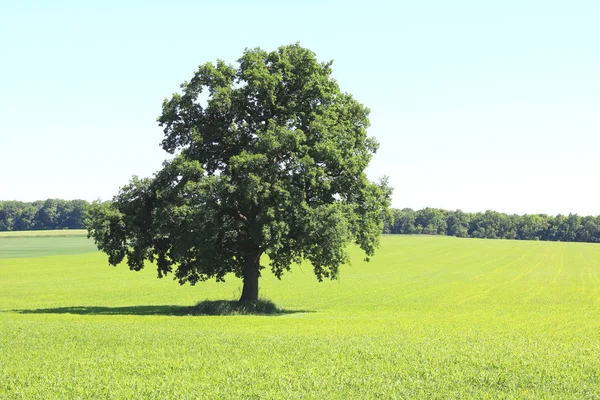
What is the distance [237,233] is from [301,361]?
70.4 feet

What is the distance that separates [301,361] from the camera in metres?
20.8

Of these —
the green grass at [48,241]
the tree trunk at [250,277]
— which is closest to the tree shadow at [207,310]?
the tree trunk at [250,277]

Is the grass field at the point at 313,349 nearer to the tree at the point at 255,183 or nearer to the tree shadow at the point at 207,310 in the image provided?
the tree shadow at the point at 207,310

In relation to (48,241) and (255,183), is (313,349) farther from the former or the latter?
(48,241)

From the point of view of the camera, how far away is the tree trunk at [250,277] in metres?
42.2

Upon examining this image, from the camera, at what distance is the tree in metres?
37.7

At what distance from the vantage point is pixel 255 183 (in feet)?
120

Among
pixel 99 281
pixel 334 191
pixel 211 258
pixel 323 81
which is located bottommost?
Result: pixel 99 281

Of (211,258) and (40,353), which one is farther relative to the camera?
(211,258)

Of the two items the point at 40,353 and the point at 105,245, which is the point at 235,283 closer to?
the point at 105,245

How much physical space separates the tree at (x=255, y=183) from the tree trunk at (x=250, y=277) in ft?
0.24

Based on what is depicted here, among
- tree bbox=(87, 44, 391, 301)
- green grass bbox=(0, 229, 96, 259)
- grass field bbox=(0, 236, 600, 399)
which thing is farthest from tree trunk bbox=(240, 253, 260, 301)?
green grass bbox=(0, 229, 96, 259)

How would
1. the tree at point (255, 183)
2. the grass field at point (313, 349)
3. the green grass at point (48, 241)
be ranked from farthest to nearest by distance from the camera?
1. the green grass at point (48, 241)
2. the tree at point (255, 183)
3. the grass field at point (313, 349)

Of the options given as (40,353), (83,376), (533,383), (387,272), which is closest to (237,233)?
(40,353)
